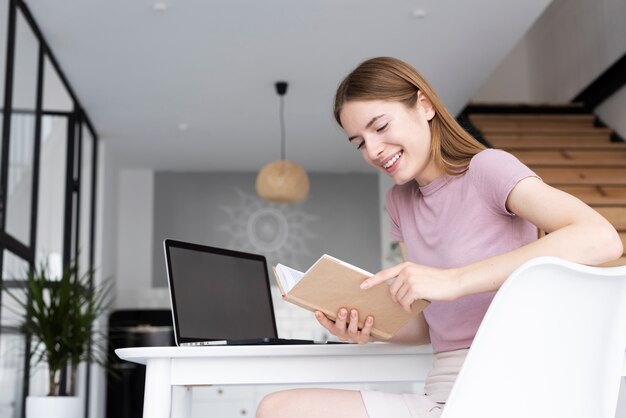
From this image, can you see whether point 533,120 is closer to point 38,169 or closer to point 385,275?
point 38,169

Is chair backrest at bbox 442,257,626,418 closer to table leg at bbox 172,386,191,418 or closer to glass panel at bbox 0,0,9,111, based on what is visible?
table leg at bbox 172,386,191,418

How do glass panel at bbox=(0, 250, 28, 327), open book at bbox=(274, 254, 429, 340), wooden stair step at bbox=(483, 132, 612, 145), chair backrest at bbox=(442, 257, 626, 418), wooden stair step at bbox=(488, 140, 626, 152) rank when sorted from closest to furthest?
chair backrest at bbox=(442, 257, 626, 418) → open book at bbox=(274, 254, 429, 340) → glass panel at bbox=(0, 250, 28, 327) → wooden stair step at bbox=(488, 140, 626, 152) → wooden stair step at bbox=(483, 132, 612, 145)

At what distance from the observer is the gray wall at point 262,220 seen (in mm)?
8328

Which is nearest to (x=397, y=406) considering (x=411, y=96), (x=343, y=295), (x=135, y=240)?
(x=343, y=295)

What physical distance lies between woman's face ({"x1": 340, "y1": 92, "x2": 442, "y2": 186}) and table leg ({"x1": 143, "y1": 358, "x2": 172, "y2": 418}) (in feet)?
2.01

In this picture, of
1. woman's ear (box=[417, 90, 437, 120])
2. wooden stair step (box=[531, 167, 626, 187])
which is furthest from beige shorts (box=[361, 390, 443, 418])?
wooden stair step (box=[531, 167, 626, 187])

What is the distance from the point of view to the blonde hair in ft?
5.36

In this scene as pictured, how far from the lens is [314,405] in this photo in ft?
4.54

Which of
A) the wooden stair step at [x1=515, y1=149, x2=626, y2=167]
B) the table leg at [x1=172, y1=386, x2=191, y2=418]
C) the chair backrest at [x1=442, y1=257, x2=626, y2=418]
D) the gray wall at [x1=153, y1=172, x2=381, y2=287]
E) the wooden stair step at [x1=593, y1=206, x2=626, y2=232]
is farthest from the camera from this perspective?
the gray wall at [x1=153, y1=172, x2=381, y2=287]

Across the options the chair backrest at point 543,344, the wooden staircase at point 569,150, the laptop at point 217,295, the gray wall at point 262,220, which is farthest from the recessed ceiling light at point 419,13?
the chair backrest at point 543,344

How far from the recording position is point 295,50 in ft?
18.0

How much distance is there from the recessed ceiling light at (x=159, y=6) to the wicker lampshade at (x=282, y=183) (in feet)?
5.92

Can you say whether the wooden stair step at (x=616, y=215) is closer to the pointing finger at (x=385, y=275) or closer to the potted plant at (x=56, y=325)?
the potted plant at (x=56, y=325)

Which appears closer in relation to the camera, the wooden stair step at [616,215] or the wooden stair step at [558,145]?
the wooden stair step at [616,215]
